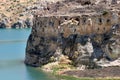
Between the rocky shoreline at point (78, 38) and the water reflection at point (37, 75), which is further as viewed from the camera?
the rocky shoreline at point (78, 38)

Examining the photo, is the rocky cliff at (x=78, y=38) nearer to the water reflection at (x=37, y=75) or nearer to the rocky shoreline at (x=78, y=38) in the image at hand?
the rocky shoreline at (x=78, y=38)

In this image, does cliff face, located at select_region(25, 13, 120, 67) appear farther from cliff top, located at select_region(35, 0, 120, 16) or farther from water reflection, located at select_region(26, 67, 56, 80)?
water reflection, located at select_region(26, 67, 56, 80)

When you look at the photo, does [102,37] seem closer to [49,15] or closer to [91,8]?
[91,8]

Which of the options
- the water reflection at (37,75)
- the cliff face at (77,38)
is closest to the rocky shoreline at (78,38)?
the cliff face at (77,38)

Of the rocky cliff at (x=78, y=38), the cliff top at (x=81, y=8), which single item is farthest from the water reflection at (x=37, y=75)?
the cliff top at (x=81, y=8)

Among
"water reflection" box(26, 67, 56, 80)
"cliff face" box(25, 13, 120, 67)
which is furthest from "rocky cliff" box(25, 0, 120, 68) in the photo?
"water reflection" box(26, 67, 56, 80)

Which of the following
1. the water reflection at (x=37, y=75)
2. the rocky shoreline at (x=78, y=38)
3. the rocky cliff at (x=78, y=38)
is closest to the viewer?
the water reflection at (x=37, y=75)

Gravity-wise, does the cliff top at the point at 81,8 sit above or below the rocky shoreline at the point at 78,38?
above

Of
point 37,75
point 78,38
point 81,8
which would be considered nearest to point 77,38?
point 78,38

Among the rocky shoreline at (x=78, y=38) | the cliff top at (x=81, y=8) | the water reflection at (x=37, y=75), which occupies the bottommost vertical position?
the water reflection at (x=37, y=75)

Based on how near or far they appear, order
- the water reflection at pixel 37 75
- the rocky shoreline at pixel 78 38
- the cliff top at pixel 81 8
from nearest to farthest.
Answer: the water reflection at pixel 37 75
the rocky shoreline at pixel 78 38
the cliff top at pixel 81 8
